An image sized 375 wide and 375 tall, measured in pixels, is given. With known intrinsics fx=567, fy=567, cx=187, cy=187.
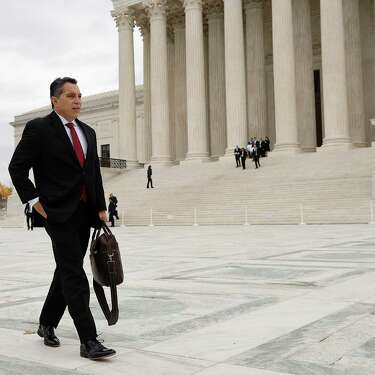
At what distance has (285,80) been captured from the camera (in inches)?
1566

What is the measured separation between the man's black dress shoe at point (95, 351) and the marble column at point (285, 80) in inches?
1442

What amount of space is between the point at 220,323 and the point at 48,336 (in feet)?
4.59

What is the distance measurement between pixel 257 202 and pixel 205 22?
28.8 metres

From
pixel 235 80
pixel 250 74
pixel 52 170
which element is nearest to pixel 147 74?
pixel 250 74

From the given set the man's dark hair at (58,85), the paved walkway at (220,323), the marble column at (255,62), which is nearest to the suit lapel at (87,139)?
the man's dark hair at (58,85)

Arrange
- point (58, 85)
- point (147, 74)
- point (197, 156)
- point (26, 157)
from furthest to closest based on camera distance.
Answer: point (147, 74) < point (197, 156) < point (58, 85) < point (26, 157)

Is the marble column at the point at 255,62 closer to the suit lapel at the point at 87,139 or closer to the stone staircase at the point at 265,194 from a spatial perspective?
the stone staircase at the point at 265,194

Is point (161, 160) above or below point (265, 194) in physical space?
above

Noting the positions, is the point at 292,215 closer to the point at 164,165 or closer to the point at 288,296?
the point at 288,296

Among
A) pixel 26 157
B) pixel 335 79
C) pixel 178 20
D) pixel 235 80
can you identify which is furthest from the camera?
pixel 178 20

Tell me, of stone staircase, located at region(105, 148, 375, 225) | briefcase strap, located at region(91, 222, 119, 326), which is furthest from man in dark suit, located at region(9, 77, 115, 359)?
Result: stone staircase, located at region(105, 148, 375, 225)

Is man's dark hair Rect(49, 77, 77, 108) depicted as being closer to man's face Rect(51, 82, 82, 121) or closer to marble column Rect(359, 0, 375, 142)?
man's face Rect(51, 82, 82, 121)

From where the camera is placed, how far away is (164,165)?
4616 cm

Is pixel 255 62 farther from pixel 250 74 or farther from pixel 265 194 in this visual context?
pixel 265 194
